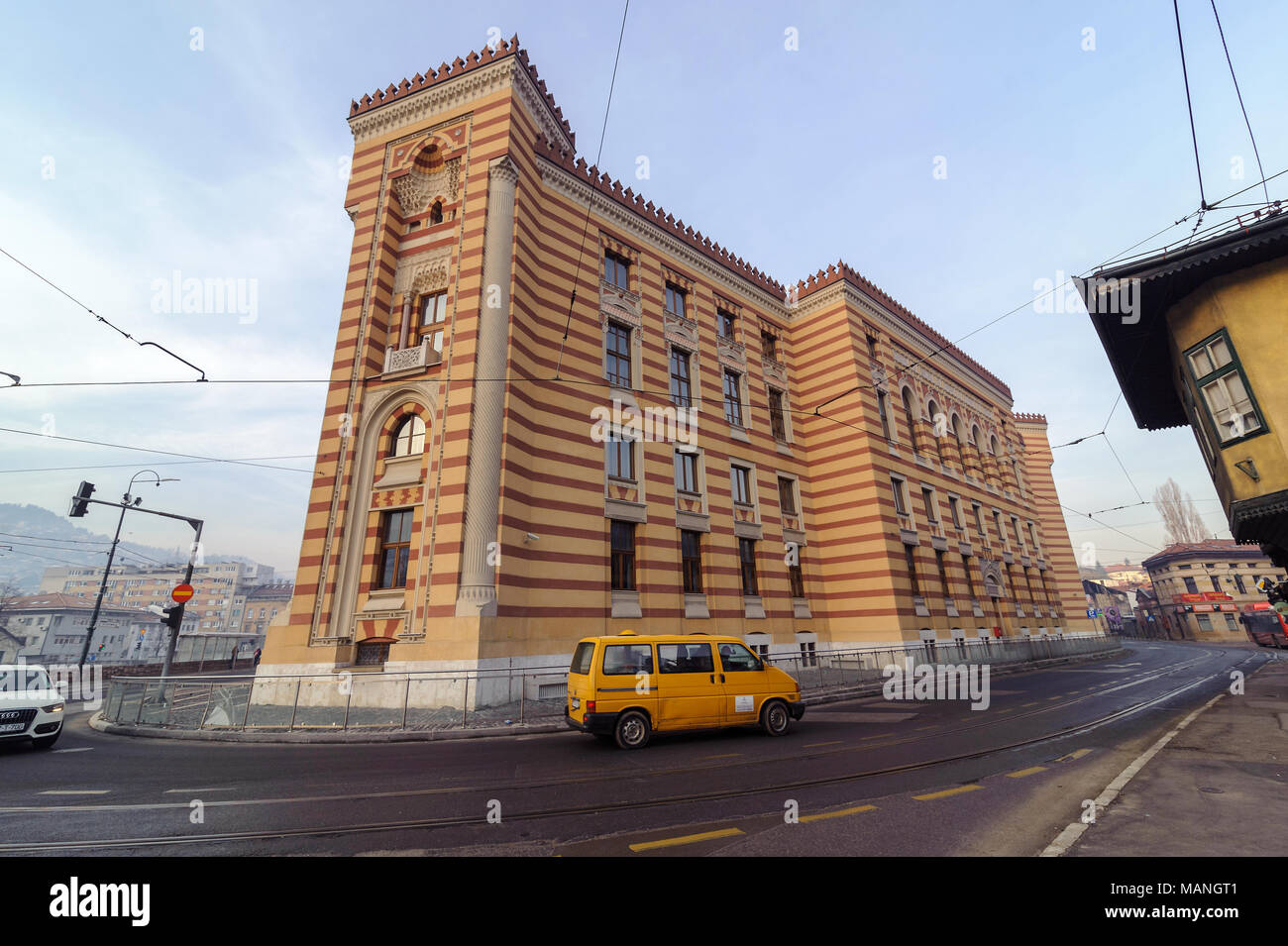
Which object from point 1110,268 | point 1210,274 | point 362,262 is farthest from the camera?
point 362,262

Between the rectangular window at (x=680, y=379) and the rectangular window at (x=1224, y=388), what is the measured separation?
15040 mm

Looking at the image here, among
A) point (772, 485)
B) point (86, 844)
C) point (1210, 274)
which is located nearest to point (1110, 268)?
point (1210, 274)

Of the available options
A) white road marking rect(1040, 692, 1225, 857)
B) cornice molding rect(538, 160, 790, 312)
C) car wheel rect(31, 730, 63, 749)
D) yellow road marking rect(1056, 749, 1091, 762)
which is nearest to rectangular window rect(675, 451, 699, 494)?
cornice molding rect(538, 160, 790, 312)

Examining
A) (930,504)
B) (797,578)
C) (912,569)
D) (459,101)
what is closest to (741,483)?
(797,578)

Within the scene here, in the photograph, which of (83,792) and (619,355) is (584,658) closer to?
(83,792)

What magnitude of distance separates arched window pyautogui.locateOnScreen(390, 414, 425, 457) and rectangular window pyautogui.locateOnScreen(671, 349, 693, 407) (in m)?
9.73

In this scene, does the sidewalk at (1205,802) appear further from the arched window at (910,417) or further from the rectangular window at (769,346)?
the rectangular window at (769,346)

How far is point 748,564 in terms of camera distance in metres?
22.1

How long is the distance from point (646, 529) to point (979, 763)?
1222 centimetres

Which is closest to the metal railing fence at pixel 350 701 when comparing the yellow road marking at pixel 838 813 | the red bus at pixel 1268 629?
the yellow road marking at pixel 838 813

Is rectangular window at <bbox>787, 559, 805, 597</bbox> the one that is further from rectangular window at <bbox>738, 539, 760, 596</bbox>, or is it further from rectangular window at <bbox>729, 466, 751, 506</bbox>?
rectangular window at <bbox>729, 466, 751, 506</bbox>

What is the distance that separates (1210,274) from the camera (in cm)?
1348

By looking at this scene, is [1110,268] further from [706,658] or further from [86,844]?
[86,844]

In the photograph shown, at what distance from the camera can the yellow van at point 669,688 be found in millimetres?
9750
